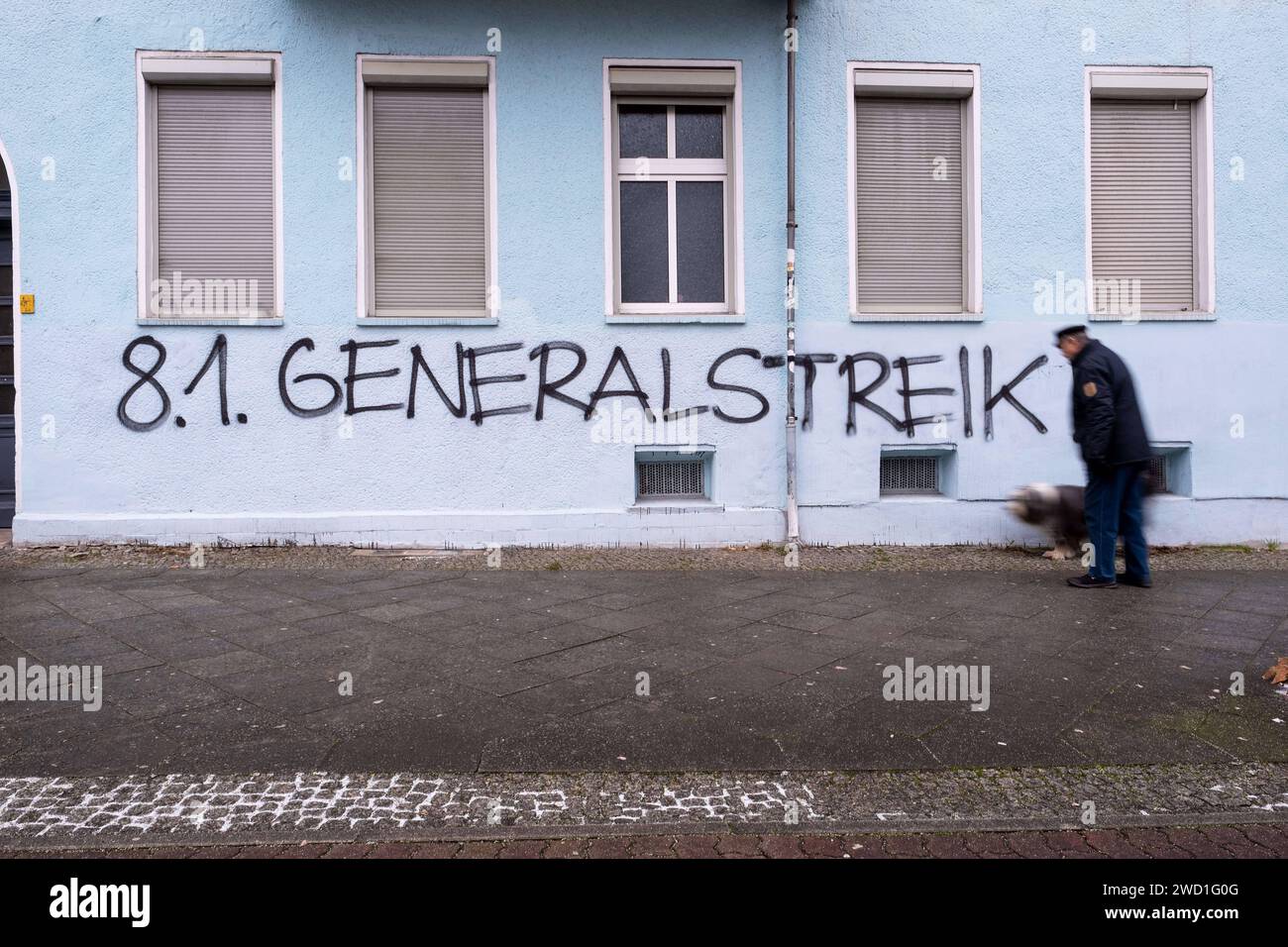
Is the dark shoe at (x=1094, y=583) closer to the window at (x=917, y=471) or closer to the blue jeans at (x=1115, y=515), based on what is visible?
the blue jeans at (x=1115, y=515)

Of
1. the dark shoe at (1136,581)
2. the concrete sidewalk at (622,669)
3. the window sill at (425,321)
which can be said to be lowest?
the concrete sidewalk at (622,669)

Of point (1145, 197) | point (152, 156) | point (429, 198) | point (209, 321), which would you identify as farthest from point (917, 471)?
point (152, 156)

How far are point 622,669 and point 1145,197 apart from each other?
6706 mm

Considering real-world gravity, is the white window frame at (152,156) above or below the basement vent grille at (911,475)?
above

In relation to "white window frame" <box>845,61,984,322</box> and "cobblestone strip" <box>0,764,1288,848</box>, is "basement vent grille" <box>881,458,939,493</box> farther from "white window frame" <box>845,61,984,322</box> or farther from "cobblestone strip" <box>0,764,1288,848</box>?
"cobblestone strip" <box>0,764,1288,848</box>

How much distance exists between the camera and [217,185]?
7090 mm

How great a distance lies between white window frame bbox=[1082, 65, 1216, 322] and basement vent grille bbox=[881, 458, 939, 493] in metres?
1.88

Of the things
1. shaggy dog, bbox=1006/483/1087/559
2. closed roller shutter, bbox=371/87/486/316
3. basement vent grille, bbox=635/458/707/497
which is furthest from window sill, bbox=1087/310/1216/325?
closed roller shutter, bbox=371/87/486/316

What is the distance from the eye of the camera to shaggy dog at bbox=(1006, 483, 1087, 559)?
21.5 ft

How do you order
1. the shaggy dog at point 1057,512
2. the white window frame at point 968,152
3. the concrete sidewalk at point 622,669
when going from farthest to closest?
the white window frame at point 968,152 → the shaggy dog at point 1057,512 → the concrete sidewalk at point 622,669

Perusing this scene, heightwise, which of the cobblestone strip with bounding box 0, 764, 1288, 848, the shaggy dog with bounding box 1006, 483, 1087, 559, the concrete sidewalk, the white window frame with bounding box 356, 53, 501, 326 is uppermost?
the white window frame with bounding box 356, 53, 501, 326

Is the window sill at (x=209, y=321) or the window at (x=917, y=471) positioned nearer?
the window sill at (x=209, y=321)

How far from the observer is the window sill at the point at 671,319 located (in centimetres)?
706

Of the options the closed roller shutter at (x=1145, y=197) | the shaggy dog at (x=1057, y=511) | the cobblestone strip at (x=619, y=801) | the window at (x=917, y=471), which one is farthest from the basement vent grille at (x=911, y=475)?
the cobblestone strip at (x=619, y=801)
